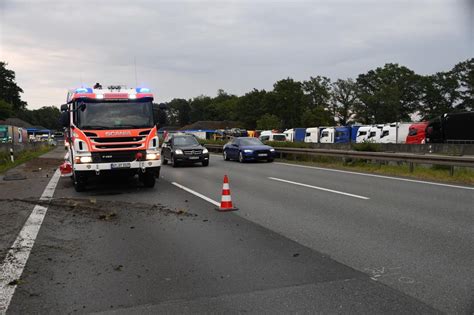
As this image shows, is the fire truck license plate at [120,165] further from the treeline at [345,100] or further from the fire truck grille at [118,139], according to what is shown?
the treeline at [345,100]

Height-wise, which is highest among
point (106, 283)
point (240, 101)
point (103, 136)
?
point (240, 101)

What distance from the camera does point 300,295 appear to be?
440 centimetres

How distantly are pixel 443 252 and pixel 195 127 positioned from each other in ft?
439

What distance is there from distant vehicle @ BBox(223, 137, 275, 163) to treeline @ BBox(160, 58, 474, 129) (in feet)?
210

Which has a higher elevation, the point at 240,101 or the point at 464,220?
the point at 240,101

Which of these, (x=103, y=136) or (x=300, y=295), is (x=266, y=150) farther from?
(x=300, y=295)

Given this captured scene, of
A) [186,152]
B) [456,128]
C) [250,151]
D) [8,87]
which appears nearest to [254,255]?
[186,152]

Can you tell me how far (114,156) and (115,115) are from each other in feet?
3.81

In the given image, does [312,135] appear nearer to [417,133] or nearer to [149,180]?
[417,133]

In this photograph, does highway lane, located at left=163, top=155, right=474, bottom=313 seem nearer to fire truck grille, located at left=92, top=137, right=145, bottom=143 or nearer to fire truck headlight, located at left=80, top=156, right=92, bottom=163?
fire truck grille, located at left=92, top=137, right=145, bottom=143

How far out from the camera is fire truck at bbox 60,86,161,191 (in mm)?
12116

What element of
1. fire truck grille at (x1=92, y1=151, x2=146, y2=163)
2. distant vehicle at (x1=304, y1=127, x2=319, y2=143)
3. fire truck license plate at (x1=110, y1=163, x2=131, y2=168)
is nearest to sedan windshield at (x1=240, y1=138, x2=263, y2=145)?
fire truck grille at (x1=92, y1=151, x2=146, y2=163)

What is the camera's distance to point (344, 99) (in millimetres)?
114750

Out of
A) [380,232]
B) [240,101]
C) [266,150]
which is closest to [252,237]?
[380,232]
